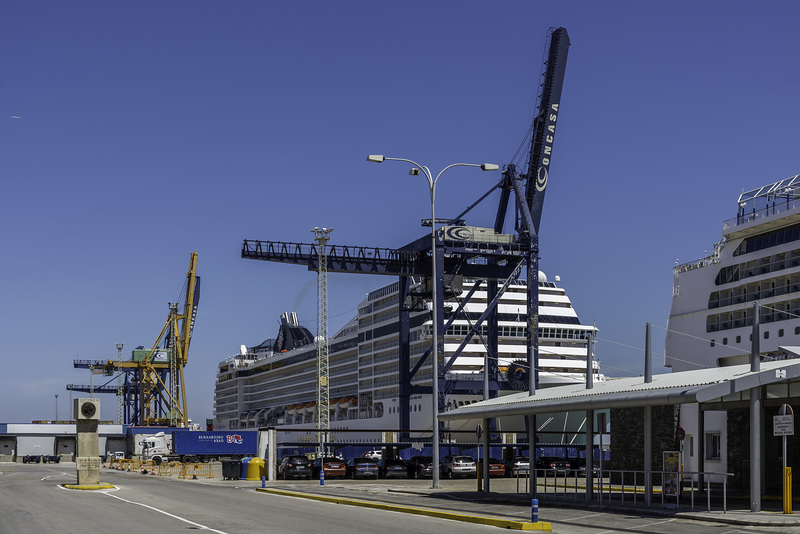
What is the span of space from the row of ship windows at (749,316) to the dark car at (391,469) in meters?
18.9

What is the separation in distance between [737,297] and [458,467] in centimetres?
1796

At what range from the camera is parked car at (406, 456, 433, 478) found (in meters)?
52.7

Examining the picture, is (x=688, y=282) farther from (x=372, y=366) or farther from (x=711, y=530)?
(x=372, y=366)

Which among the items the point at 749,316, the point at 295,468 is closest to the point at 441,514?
the point at 295,468

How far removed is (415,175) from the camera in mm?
36719

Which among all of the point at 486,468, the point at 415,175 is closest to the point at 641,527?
the point at 486,468

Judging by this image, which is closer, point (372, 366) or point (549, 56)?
point (549, 56)

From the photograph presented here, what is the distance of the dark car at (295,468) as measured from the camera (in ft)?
158

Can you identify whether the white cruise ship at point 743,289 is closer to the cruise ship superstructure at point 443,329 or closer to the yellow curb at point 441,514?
the cruise ship superstructure at point 443,329

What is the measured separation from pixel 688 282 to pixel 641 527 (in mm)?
37676

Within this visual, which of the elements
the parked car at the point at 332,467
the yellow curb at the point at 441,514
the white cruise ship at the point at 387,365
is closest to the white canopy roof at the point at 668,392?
the yellow curb at the point at 441,514

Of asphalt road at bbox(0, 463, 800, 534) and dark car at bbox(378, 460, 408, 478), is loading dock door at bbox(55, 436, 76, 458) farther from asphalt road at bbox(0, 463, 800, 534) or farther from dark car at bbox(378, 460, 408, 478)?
asphalt road at bbox(0, 463, 800, 534)

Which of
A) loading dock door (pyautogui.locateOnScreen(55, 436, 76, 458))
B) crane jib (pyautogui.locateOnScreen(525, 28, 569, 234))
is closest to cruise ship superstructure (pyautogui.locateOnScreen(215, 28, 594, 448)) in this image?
crane jib (pyautogui.locateOnScreen(525, 28, 569, 234))

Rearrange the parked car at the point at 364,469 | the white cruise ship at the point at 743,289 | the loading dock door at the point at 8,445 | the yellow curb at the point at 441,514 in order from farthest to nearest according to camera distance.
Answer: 1. the loading dock door at the point at 8,445
2. the parked car at the point at 364,469
3. the white cruise ship at the point at 743,289
4. the yellow curb at the point at 441,514
